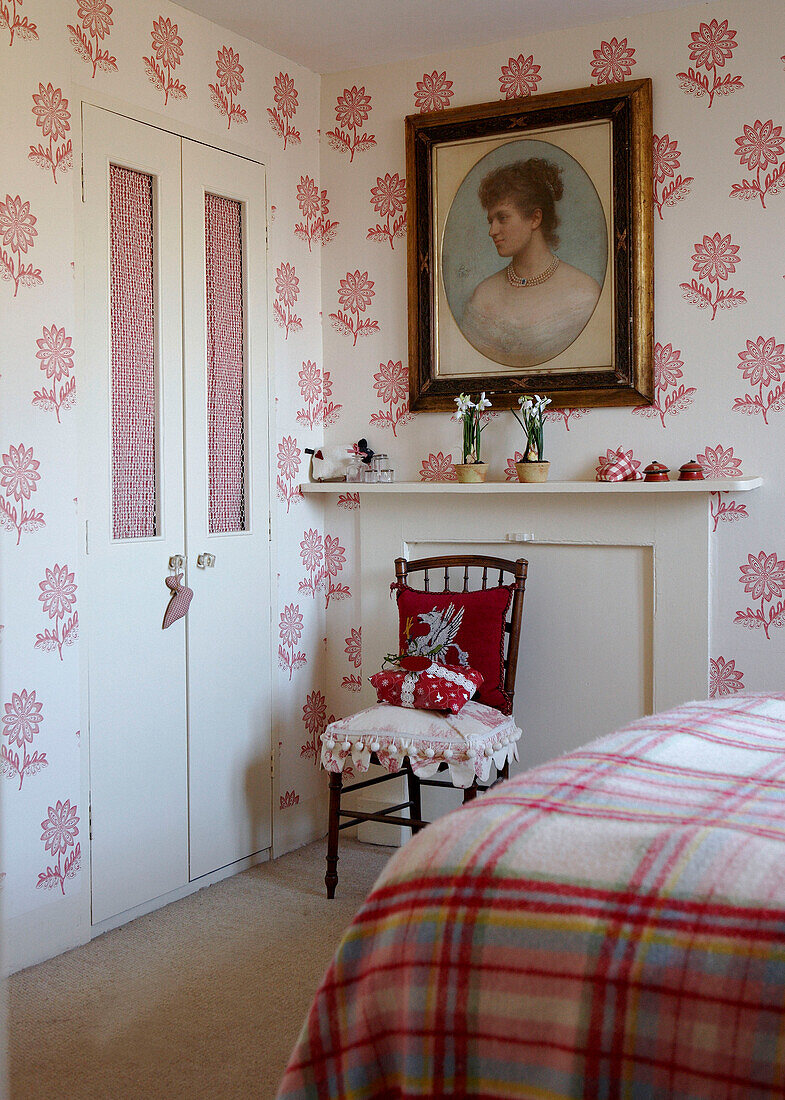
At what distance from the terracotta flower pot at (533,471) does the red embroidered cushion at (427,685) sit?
630 mm

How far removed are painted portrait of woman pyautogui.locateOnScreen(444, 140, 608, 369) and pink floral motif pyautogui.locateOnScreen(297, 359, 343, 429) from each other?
0.56 m

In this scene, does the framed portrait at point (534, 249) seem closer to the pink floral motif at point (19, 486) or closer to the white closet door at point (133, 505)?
the white closet door at point (133, 505)

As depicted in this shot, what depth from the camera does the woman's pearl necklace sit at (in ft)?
11.2

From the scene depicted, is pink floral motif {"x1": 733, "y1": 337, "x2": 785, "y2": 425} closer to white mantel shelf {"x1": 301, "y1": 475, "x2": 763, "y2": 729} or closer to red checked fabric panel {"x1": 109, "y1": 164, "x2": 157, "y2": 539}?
white mantel shelf {"x1": 301, "y1": 475, "x2": 763, "y2": 729}

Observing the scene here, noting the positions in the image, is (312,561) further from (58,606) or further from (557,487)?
(58,606)

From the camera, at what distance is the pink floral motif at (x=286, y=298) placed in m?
3.61

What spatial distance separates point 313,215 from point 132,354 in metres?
1.08

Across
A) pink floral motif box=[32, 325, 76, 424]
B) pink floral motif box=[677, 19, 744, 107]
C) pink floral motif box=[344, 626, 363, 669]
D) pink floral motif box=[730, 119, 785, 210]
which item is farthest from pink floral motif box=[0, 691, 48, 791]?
pink floral motif box=[677, 19, 744, 107]

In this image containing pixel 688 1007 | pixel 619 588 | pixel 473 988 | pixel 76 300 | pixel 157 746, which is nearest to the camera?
pixel 688 1007

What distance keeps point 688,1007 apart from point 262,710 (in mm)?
2608

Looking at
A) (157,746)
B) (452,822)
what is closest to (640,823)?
(452,822)

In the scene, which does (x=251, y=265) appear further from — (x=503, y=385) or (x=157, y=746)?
(x=157, y=746)

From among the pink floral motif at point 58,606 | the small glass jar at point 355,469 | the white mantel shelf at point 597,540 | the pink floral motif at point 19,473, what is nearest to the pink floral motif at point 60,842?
the pink floral motif at point 58,606

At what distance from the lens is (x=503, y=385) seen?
3.50 meters
